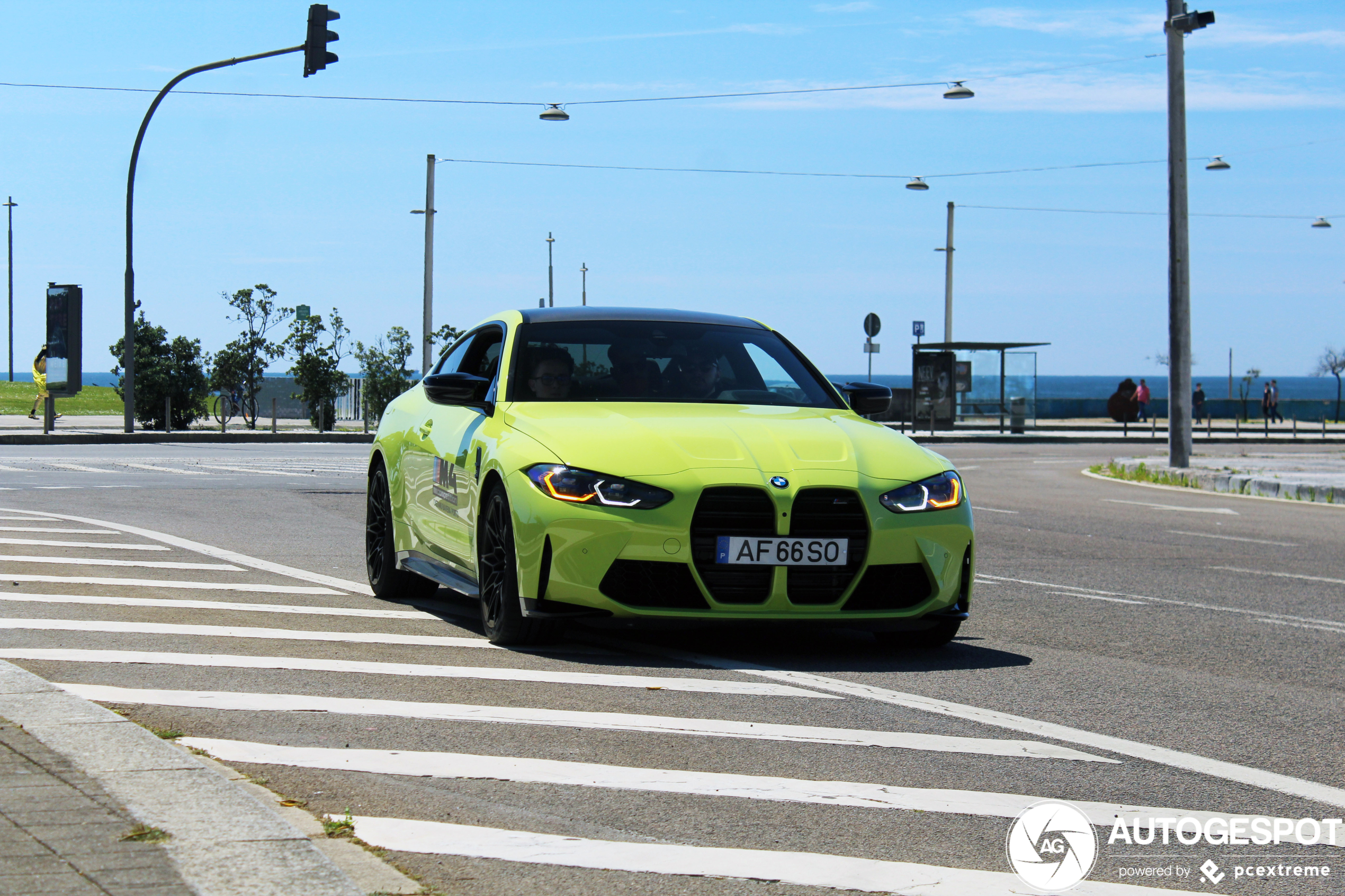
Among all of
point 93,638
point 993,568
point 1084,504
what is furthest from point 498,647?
point 1084,504

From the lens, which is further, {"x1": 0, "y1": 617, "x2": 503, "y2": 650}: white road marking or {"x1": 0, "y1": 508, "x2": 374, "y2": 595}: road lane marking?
{"x1": 0, "y1": 508, "x2": 374, "y2": 595}: road lane marking

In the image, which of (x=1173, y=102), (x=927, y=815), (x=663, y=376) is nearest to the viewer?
(x=927, y=815)

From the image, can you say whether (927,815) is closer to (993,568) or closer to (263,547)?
(993,568)

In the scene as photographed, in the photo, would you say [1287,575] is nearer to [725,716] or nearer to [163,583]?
[725,716]

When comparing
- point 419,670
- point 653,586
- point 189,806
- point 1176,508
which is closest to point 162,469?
point 1176,508

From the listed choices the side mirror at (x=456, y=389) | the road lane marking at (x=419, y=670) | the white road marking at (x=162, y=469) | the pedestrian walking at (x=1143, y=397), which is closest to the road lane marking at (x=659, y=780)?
the road lane marking at (x=419, y=670)

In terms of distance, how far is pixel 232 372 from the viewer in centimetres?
4188

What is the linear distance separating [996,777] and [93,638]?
4335mm

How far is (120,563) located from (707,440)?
5224mm

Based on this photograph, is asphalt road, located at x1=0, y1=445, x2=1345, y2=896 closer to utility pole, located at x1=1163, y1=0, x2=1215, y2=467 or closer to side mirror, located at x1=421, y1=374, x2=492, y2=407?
side mirror, located at x1=421, y1=374, x2=492, y2=407

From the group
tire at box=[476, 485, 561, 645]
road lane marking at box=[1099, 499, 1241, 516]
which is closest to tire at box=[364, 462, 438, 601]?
tire at box=[476, 485, 561, 645]

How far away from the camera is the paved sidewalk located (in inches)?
138

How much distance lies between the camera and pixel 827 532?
6.70 meters

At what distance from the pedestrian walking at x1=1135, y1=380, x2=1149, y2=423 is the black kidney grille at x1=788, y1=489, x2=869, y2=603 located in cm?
4553
